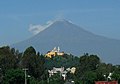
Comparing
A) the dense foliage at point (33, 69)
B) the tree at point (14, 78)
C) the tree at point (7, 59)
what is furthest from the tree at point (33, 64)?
the tree at point (14, 78)

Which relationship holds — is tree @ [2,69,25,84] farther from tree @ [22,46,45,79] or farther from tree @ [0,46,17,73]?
tree @ [22,46,45,79]

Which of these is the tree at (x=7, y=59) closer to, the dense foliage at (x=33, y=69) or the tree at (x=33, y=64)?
the dense foliage at (x=33, y=69)

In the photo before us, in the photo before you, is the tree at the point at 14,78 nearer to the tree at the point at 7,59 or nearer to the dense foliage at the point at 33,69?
the dense foliage at the point at 33,69

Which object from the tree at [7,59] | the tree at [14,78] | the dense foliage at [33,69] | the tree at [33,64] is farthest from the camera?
the tree at [33,64]

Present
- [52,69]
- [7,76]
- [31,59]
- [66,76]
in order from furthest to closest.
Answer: [52,69]
[66,76]
[31,59]
[7,76]

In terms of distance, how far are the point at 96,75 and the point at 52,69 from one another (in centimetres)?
7522

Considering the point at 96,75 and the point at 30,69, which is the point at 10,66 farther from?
the point at 96,75

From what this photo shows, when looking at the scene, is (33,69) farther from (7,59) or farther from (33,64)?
(7,59)

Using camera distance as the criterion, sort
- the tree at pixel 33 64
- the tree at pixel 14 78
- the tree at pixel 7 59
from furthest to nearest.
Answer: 1. the tree at pixel 33 64
2. the tree at pixel 7 59
3. the tree at pixel 14 78

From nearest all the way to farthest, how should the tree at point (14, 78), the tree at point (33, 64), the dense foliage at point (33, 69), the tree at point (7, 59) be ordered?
the tree at point (14, 78)
the dense foliage at point (33, 69)
the tree at point (7, 59)
the tree at point (33, 64)

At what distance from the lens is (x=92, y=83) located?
222ft

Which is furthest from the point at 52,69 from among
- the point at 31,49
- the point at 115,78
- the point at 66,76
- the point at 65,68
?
the point at 115,78

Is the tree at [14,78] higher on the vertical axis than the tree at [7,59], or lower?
lower

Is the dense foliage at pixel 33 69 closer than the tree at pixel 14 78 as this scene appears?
No
